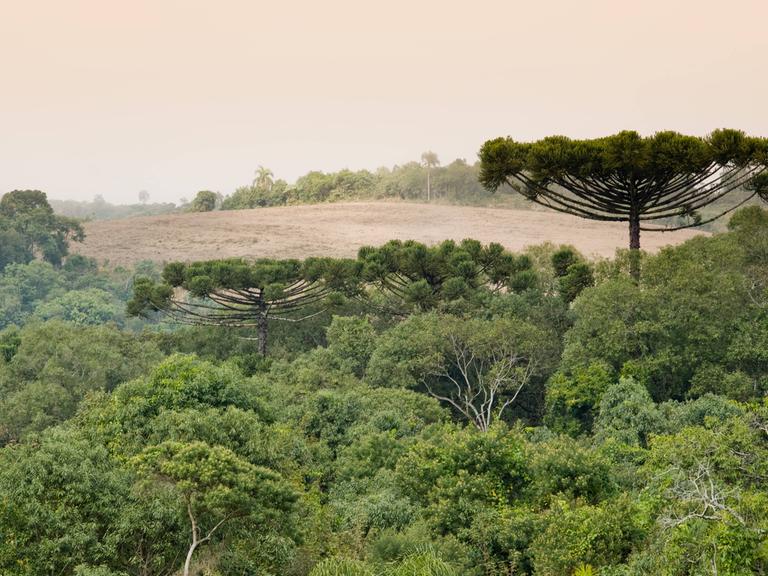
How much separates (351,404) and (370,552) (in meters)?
11.9

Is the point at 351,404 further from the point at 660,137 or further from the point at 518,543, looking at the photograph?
the point at 660,137

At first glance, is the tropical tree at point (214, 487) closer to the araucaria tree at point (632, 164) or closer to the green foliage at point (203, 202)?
the araucaria tree at point (632, 164)

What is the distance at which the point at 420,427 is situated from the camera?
32.3m

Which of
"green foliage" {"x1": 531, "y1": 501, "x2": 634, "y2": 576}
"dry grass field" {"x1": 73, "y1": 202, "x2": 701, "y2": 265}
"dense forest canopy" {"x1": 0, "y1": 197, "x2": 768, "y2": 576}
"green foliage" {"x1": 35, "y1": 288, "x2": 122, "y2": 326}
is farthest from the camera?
"green foliage" {"x1": 35, "y1": 288, "x2": 122, "y2": 326}

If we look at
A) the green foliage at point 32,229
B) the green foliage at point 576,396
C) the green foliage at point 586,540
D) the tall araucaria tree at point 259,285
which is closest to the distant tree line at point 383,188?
the green foliage at point 32,229

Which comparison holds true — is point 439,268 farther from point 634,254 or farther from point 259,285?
point 634,254

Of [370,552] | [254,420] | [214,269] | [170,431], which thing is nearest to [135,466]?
[170,431]

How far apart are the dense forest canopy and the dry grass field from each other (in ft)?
89.9

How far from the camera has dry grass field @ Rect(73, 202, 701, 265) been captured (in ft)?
246

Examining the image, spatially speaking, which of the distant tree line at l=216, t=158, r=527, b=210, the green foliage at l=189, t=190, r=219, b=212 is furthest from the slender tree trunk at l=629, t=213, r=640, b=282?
the green foliage at l=189, t=190, r=219, b=212

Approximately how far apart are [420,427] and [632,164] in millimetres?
12160

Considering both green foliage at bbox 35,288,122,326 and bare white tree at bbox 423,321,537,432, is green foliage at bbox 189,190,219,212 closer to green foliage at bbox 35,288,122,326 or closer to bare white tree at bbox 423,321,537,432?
green foliage at bbox 35,288,122,326

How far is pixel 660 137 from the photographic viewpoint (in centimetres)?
3578

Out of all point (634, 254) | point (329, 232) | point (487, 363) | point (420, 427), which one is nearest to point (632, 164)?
point (634, 254)
